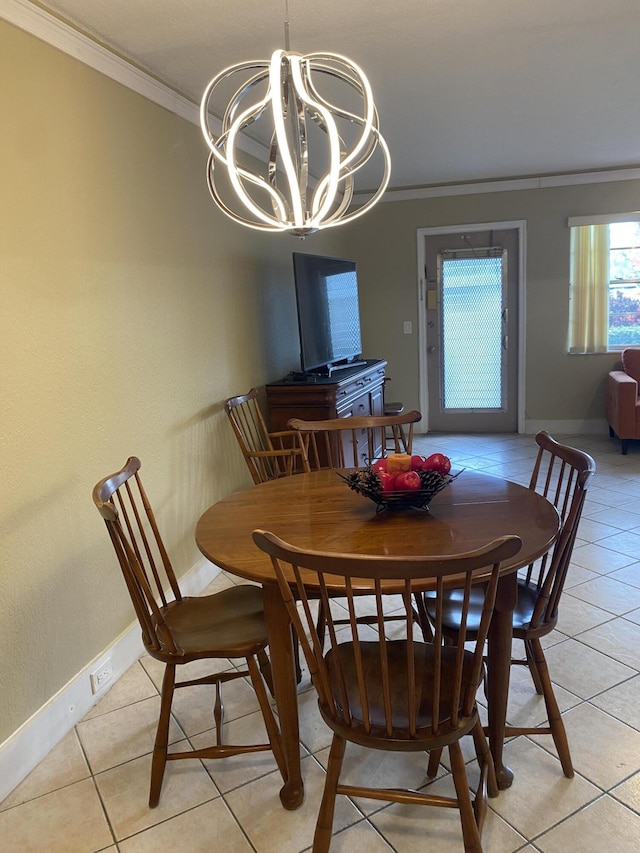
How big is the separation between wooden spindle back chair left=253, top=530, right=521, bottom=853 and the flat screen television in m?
2.66

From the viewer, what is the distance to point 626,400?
16.8ft

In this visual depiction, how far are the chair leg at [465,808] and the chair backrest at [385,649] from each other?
0.10 metres

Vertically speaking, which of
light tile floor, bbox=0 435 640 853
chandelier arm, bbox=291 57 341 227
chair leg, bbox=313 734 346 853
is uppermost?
chandelier arm, bbox=291 57 341 227

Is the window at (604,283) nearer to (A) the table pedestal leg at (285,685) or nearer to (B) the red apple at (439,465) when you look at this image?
(B) the red apple at (439,465)

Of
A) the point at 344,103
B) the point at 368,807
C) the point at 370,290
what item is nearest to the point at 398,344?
the point at 370,290

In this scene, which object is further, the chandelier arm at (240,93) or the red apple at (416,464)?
the red apple at (416,464)

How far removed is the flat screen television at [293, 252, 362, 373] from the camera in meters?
4.00

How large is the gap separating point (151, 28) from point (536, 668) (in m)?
2.64

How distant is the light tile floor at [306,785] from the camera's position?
1.63m

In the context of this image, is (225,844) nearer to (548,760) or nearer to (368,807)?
(368,807)

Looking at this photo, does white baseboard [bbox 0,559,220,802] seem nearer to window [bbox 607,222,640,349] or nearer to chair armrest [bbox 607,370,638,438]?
chair armrest [bbox 607,370,638,438]

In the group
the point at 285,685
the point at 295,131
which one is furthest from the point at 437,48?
the point at 285,685

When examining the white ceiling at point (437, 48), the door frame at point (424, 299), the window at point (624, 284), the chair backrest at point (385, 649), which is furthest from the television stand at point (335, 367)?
the chair backrest at point (385, 649)

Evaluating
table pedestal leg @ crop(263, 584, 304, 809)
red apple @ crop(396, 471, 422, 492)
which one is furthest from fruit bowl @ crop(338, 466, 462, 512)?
table pedestal leg @ crop(263, 584, 304, 809)
